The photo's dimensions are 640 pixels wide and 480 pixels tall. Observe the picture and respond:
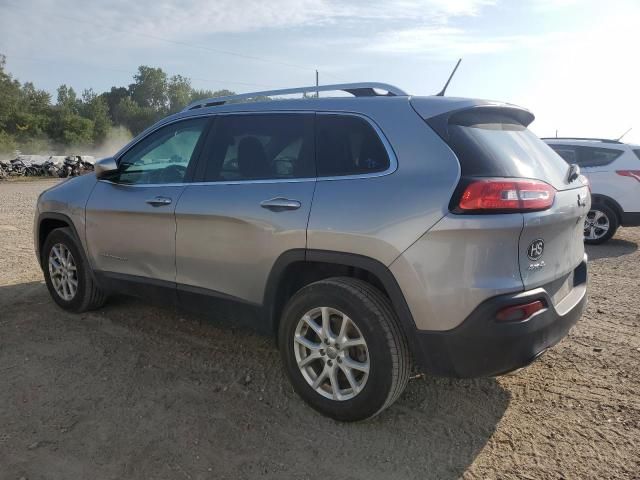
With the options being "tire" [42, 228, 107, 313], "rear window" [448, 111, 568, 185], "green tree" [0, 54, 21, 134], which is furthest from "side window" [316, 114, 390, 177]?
"green tree" [0, 54, 21, 134]

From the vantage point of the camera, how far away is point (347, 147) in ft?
9.86

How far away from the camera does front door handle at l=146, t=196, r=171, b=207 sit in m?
3.70

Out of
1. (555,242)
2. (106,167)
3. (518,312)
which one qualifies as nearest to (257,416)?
(518,312)

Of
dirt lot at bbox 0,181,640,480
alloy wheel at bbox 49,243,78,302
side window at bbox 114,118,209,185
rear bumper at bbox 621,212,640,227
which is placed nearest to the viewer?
dirt lot at bbox 0,181,640,480

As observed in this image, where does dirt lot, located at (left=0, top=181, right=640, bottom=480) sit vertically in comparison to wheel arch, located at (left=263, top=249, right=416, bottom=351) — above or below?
below

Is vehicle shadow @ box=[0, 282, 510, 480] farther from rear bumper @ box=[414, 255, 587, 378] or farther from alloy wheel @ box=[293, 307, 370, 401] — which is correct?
rear bumper @ box=[414, 255, 587, 378]

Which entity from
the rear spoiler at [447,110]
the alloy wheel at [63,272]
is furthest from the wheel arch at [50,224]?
the rear spoiler at [447,110]

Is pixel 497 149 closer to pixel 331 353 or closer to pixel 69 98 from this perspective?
pixel 331 353

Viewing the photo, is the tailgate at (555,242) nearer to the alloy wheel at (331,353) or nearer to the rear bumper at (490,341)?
the rear bumper at (490,341)

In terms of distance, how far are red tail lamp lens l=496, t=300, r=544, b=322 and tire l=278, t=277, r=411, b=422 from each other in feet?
1.76

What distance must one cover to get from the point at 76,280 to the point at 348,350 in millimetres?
2910

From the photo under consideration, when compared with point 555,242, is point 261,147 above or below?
above

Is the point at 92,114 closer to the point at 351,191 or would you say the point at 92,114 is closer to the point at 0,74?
the point at 0,74

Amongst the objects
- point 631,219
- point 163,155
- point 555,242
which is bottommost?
point 631,219
